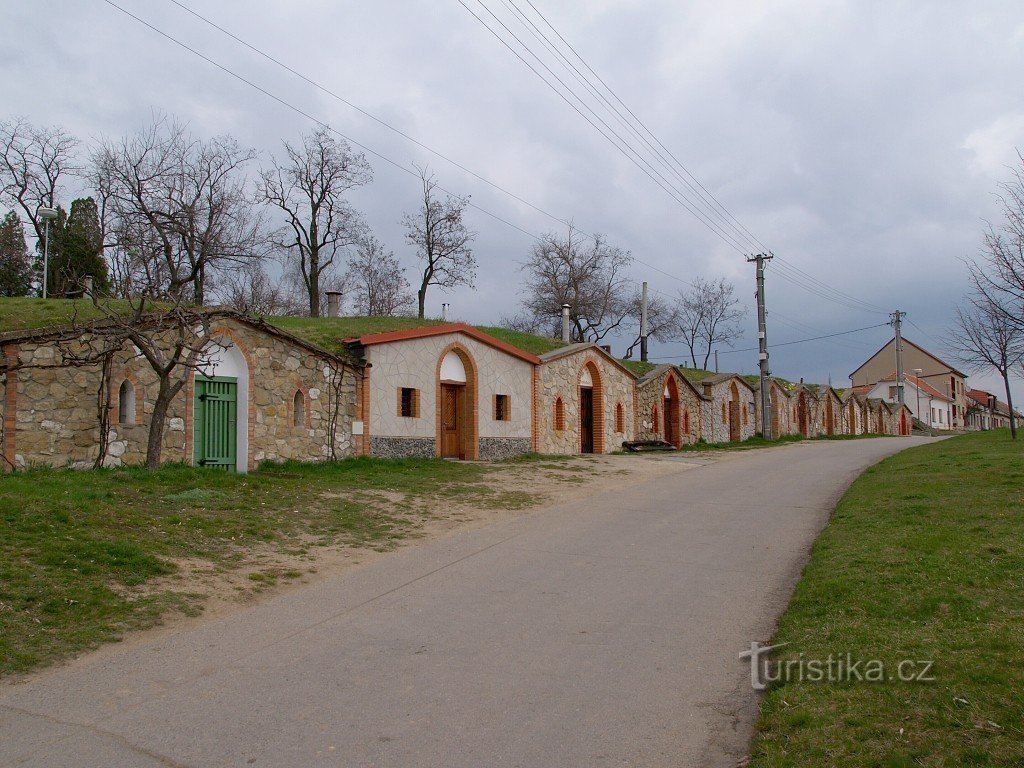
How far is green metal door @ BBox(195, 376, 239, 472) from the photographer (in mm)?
14938

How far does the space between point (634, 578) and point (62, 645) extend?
553cm

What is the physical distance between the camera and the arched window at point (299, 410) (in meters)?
16.8

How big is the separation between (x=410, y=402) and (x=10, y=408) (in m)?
9.27

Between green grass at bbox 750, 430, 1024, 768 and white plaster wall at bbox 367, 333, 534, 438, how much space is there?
37.4ft

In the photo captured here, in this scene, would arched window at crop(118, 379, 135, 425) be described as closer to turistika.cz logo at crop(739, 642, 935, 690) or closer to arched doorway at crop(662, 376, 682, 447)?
turistika.cz logo at crop(739, 642, 935, 690)

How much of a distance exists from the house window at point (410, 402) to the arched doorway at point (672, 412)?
14.9 m

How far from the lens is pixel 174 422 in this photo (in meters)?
14.4

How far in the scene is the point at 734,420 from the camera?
37.4 m

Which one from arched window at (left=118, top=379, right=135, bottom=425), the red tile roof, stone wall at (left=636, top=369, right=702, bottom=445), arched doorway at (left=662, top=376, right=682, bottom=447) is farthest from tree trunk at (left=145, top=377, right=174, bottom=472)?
the red tile roof

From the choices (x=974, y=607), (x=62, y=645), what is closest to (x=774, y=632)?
(x=974, y=607)

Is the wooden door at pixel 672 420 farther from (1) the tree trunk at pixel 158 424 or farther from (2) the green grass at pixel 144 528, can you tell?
(1) the tree trunk at pixel 158 424

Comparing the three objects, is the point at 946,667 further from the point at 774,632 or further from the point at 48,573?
the point at 48,573

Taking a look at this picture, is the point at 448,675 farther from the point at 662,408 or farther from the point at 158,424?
the point at 662,408

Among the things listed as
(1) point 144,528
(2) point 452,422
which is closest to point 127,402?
(1) point 144,528
